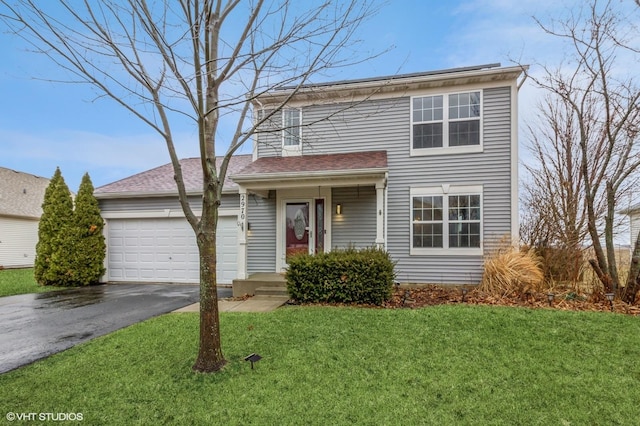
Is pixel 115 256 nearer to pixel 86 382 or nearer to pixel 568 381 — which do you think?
pixel 86 382

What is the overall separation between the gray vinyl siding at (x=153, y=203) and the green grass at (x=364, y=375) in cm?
568

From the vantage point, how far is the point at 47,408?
314cm

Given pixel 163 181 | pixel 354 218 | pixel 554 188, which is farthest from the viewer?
pixel 163 181

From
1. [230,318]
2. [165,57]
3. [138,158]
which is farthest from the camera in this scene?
[138,158]

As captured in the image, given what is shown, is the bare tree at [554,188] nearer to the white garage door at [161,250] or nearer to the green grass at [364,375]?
the green grass at [364,375]

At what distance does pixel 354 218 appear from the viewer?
952 centimetres

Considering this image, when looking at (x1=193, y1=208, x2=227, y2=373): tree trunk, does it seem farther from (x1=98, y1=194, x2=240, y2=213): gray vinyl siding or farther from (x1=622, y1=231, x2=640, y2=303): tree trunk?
(x1=622, y1=231, x2=640, y2=303): tree trunk

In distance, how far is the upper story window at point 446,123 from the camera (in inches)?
351

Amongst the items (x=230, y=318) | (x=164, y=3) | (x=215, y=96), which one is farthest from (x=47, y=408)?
(x=164, y=3)

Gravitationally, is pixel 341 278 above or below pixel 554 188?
below

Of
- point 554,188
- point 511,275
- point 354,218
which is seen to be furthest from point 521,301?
point 554,188

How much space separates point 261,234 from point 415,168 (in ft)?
15.9

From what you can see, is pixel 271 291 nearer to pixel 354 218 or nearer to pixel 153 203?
pixel 354 218

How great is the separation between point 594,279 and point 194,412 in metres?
8.31
